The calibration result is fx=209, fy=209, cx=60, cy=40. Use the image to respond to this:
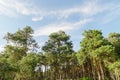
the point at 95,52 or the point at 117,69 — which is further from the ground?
the point at 95,52

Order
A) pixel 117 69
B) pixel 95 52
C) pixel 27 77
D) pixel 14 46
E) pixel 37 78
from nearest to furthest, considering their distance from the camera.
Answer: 1. pixel 117 69
2. pixel 95 52
3. pixel 27 77
4. pixel 14 46
5. pixel 37 78

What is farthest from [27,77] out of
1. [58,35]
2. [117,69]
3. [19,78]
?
[117,69]

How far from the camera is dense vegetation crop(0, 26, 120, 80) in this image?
4603cm

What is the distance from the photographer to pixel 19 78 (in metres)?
55.9

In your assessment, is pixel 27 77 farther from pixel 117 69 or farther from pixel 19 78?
pixel 117 69

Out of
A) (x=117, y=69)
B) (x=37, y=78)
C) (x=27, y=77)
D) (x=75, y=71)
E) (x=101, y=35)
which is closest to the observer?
(x=117, y=69)

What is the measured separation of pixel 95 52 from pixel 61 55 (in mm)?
19907

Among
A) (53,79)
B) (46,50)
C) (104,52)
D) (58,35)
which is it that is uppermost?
(58,35)

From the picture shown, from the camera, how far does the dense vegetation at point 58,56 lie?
1812 inches

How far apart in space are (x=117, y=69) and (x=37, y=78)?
3280 centimetres

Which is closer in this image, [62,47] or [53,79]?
[62,47]

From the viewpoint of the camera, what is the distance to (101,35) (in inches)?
1839

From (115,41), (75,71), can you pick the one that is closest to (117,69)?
(115,41)

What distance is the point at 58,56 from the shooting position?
62656mm
